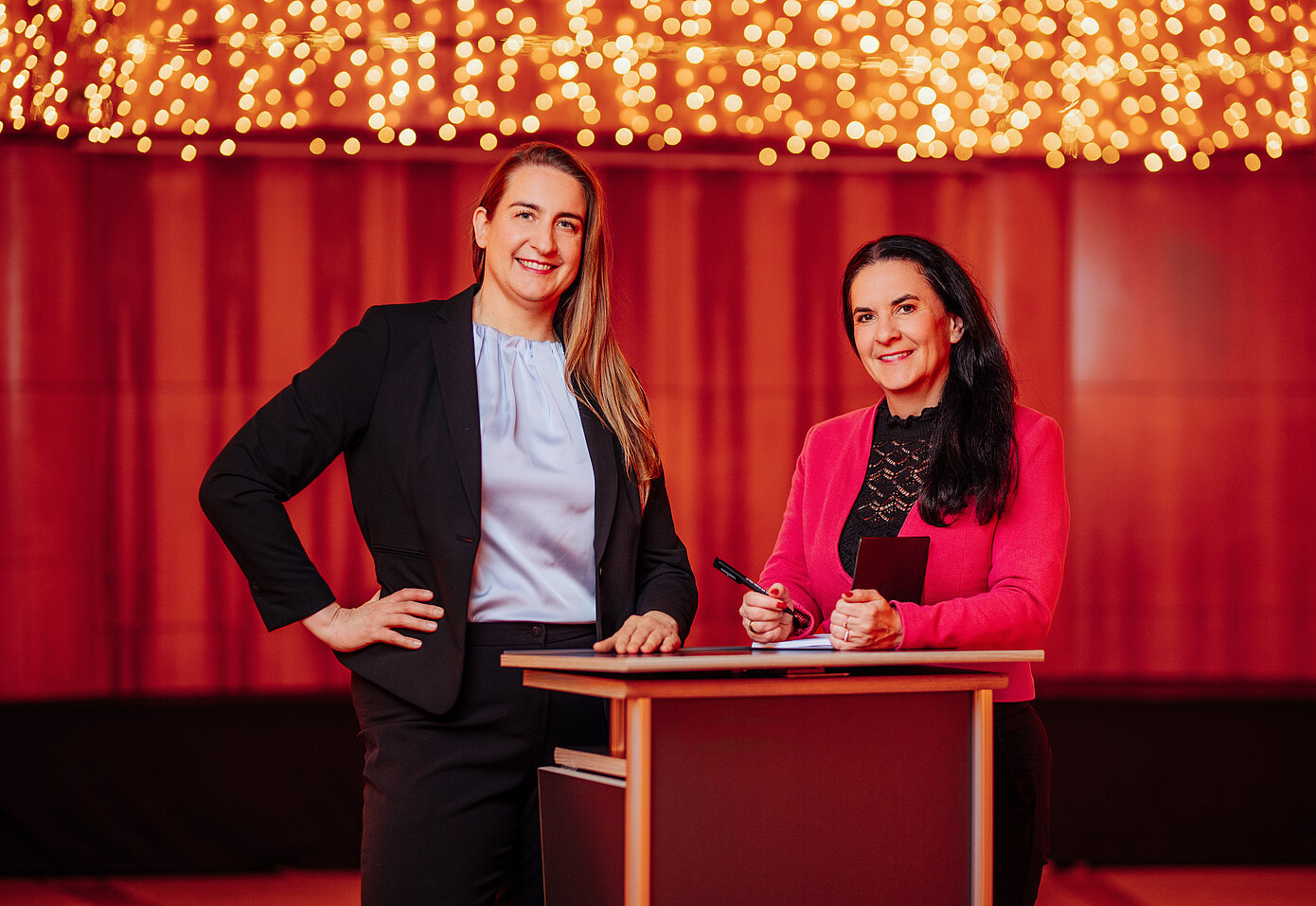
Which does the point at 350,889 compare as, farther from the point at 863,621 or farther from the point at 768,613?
the point at 863,621

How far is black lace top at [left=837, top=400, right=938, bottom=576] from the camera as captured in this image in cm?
203

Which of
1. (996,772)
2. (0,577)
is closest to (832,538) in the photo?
(996,772)

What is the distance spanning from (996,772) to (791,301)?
2947mm

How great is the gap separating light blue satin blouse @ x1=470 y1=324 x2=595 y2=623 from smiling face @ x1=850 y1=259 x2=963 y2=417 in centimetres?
54

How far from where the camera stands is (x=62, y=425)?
14.3 feet

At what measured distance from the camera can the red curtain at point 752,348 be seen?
14.4 feet

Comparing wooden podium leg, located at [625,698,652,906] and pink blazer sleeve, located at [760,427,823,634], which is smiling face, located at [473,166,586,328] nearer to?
pink blazer sleeve, located at [760,427,823,634]

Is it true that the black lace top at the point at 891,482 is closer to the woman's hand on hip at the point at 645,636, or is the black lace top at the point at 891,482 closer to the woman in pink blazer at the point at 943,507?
the woman in pink blazer at the point at 943,507

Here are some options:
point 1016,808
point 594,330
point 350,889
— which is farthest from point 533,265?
point 350,889

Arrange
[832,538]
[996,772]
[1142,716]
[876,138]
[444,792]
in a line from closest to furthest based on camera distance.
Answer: [444,792]
[996,772]
[832,538]
[1142,716]
[876,138]

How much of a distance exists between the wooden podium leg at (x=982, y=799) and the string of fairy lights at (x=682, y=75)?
127 inches

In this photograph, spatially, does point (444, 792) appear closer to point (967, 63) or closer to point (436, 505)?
point (436, 505)

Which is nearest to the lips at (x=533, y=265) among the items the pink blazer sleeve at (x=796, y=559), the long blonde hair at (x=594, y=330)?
Answer: the long blonde hair at (x=594, y=330)

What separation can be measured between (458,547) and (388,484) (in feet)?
0.51
